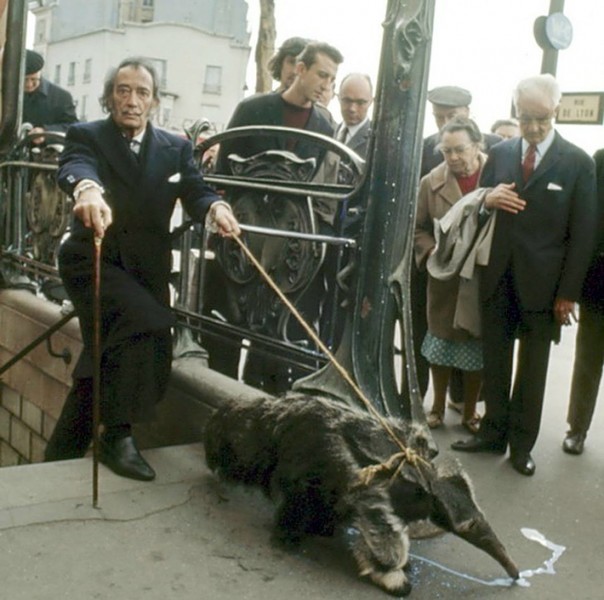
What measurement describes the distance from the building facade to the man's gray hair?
165ft

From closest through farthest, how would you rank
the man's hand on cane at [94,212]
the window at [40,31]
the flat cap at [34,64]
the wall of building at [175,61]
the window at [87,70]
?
the man's hand on cane at [94,212], the flat cap at [34,64], the window at [87,70], the wall of building at [175,61], the window at [40,31]

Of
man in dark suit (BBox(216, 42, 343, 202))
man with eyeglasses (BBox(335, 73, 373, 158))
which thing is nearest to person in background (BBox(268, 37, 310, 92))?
man with eyeglasses (BBox(335, 73, 373, 158))

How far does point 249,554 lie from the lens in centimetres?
349

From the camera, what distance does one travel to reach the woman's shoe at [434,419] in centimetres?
564

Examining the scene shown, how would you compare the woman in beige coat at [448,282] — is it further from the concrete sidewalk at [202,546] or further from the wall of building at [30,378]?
the wall of building at [30,378]

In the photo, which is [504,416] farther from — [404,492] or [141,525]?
[141,525]

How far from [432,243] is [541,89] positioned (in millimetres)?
1227

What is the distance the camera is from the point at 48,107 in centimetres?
817

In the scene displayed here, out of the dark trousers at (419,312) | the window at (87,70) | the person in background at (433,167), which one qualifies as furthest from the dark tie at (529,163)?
the window at (87,70)

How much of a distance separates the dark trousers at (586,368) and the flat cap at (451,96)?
75.8 inches

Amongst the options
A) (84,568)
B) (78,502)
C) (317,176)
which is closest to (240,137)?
(317,176)

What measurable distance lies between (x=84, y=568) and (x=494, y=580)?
58.0 inches

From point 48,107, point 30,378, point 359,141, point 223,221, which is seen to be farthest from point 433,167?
point 48,107

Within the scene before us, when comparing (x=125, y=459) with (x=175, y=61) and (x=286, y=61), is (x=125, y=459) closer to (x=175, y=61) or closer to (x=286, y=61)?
(x=286, y=61)
